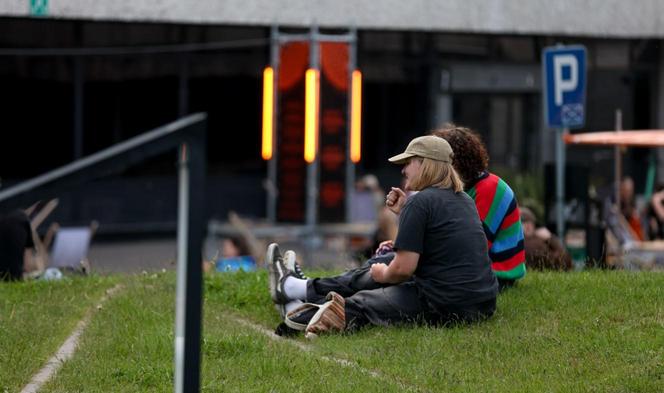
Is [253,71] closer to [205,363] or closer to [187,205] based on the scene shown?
[205,363]

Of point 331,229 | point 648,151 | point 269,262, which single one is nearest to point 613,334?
point 269,262

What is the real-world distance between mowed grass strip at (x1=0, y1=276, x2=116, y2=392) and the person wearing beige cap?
4.34 ft

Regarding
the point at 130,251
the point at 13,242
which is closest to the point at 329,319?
the point at 13,242

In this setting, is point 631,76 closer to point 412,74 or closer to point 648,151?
point 648,151

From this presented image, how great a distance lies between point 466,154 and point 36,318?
2740mm

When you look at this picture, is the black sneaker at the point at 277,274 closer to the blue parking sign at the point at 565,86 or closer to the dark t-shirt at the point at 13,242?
the dark t-shirt at the point at 13,242

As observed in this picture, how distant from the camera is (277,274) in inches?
319

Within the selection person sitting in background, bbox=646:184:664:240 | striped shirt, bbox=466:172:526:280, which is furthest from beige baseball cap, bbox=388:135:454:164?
person sitting in background, bbox=646:184:664:240

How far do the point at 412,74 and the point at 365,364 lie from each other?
1895 centimetres

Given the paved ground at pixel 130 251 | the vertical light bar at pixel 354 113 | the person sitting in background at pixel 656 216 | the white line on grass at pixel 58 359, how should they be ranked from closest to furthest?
the white line on grass at pixel 58 359 < the person sitting in background at pixel 656 216 < the vertical light bar at pixel 354 113 < the paved ground at pixel 130 251

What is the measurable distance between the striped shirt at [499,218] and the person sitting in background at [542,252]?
5.67 feet

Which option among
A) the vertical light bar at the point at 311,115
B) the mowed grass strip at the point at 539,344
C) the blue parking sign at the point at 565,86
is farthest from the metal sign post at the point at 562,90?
the mowed grass strip at the point at 539,344

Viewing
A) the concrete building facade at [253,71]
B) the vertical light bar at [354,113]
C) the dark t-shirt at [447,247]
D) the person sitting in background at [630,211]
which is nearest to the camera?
the dark t-shirt at [447,247]

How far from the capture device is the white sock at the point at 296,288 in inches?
308
